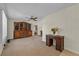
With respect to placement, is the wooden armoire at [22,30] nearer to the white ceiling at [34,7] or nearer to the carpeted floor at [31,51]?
the carpeted floor at [31,51]

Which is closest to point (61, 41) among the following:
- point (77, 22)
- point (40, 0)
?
point (77, 22)

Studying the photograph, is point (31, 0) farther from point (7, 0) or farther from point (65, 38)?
point (65, 38)

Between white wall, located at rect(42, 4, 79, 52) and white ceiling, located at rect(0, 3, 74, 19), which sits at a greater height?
white ceiling, located at rect(0, 3, 74, 19)

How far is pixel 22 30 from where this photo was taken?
38.3 feet

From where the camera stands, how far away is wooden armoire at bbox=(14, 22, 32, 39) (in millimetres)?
10628

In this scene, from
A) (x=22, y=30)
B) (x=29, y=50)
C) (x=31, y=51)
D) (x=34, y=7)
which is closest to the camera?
(x=34, y=7)

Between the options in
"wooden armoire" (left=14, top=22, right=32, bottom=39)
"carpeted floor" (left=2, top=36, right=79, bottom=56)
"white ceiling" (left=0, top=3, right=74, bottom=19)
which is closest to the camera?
"white ceiling" (left=0, top=3, right=74, bottom=19)

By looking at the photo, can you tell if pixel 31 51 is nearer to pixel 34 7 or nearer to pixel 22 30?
pixel 34 7

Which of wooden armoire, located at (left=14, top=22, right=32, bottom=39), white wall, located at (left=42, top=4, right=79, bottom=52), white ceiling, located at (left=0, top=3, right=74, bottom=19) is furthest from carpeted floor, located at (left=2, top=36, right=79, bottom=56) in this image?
wooden armoire, located at (left=14, top=22, right=32, bottom=39)

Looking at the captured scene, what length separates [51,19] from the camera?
259 inches

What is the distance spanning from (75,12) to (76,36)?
97cm

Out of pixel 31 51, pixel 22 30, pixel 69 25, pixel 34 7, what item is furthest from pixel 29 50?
pixel 22 30

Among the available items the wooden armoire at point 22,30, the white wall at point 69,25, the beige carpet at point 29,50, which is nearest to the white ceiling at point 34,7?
the white wall at point 69,25

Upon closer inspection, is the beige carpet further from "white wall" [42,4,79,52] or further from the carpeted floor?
"white wall" [42,4,79,52]
